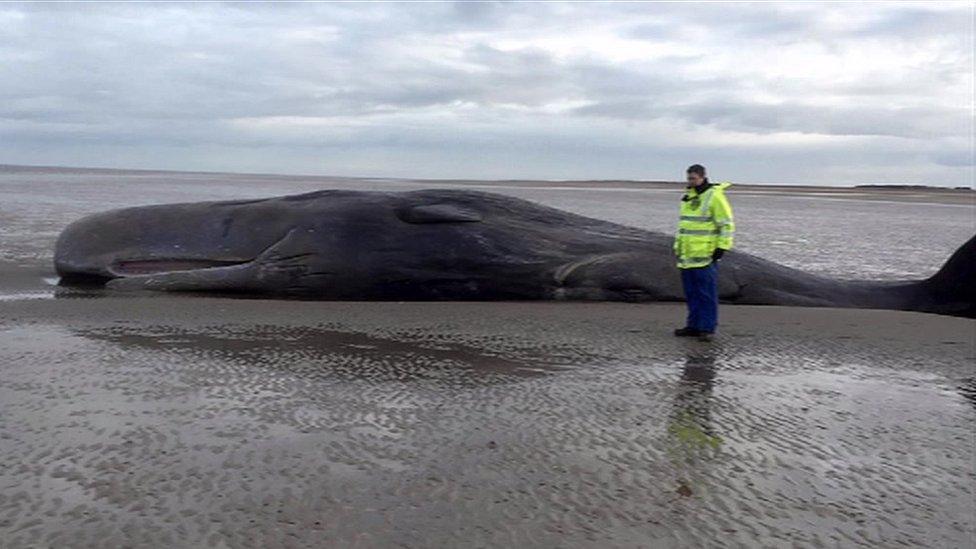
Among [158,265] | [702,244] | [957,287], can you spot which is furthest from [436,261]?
[957,287]

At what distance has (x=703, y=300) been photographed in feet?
21.3

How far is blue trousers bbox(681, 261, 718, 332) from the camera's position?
6.47 meters

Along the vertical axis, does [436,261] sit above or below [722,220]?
below

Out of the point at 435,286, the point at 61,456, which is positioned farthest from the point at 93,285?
the point at 61,456

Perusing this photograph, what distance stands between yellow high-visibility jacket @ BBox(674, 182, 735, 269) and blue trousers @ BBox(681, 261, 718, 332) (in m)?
0.10

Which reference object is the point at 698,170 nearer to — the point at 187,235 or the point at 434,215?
the point at 434,215

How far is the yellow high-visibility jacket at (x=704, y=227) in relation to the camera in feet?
21.7

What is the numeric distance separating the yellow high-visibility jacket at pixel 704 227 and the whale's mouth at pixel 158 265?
15.1ft

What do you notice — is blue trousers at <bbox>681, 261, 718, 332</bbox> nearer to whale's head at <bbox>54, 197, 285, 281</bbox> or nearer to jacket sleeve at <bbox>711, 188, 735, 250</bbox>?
jacket sleeve at <bbox>711, 188, 735, 250</bbox>

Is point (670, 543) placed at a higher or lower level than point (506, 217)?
lower

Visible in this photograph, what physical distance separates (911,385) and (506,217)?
455 cm

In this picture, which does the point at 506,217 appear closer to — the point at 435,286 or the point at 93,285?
the point at 435,286

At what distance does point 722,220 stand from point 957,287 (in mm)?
3055

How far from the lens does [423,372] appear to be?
4863 millimetres
